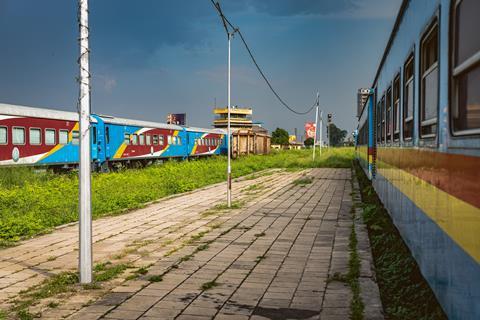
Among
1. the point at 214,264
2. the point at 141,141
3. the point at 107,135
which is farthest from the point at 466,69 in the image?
the point at 141,141

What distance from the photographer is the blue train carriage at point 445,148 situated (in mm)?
2723

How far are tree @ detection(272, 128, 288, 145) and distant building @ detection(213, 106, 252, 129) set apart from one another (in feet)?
25.2

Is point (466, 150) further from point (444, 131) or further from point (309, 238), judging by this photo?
point (309, 238)

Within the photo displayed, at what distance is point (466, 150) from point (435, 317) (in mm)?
2002

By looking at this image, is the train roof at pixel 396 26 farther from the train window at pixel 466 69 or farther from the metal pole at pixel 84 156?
the metal pole at pixel 84 156

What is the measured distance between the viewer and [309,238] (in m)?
8.16

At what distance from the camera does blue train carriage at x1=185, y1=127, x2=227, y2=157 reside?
38.5m

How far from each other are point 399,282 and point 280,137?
119001 millimetres

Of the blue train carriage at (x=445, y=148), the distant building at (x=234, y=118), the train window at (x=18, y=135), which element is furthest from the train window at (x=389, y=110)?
the distant building at (x=234, y=118)

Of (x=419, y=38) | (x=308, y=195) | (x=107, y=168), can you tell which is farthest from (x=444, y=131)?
(x=107, y=168)

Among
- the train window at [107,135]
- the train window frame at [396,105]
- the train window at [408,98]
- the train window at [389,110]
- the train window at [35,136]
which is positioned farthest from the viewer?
the train window at [107,135]

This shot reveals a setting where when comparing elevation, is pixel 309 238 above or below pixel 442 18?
below

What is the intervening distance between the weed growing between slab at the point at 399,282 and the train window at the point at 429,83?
1.57 metres

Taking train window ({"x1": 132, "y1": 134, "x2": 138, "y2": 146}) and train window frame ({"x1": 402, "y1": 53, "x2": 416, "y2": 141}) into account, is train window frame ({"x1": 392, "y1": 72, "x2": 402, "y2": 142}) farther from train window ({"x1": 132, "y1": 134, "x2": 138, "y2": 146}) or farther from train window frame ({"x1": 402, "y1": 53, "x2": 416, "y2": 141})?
train window ({"x1": 132, "y1": 134, "x2": 138, "y2": 146})
